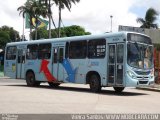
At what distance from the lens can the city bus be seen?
19.7 metres

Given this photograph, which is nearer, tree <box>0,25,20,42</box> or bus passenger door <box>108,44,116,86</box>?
bus passenger door <box>108,44,116,86</box>

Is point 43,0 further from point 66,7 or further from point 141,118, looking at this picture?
point 141,118

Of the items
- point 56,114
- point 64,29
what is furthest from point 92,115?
point 64,29

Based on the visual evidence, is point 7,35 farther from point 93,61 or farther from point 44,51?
point 93,61

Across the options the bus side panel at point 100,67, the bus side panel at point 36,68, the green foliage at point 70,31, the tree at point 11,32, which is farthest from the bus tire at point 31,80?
the tree at point 11,32

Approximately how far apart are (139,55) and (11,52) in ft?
35.5

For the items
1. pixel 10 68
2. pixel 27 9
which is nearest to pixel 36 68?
pixel 10 68

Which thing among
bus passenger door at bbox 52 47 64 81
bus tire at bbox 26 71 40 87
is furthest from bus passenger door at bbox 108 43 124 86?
bus tire at bbox 26 71 40 87

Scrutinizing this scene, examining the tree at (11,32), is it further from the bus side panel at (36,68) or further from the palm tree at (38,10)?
the bus side panel at (36,68)

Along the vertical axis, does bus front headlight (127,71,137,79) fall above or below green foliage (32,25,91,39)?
below

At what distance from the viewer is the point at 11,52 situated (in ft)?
91.7

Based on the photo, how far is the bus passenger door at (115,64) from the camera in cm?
1969

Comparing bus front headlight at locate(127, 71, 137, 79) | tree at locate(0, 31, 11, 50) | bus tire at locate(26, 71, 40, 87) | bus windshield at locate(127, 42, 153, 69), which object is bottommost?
bus tire at locate(26, 71, 40, 87)

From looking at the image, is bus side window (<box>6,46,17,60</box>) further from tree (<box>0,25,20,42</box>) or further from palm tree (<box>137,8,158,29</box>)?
tree (<box>0,25,20,42</box>)
